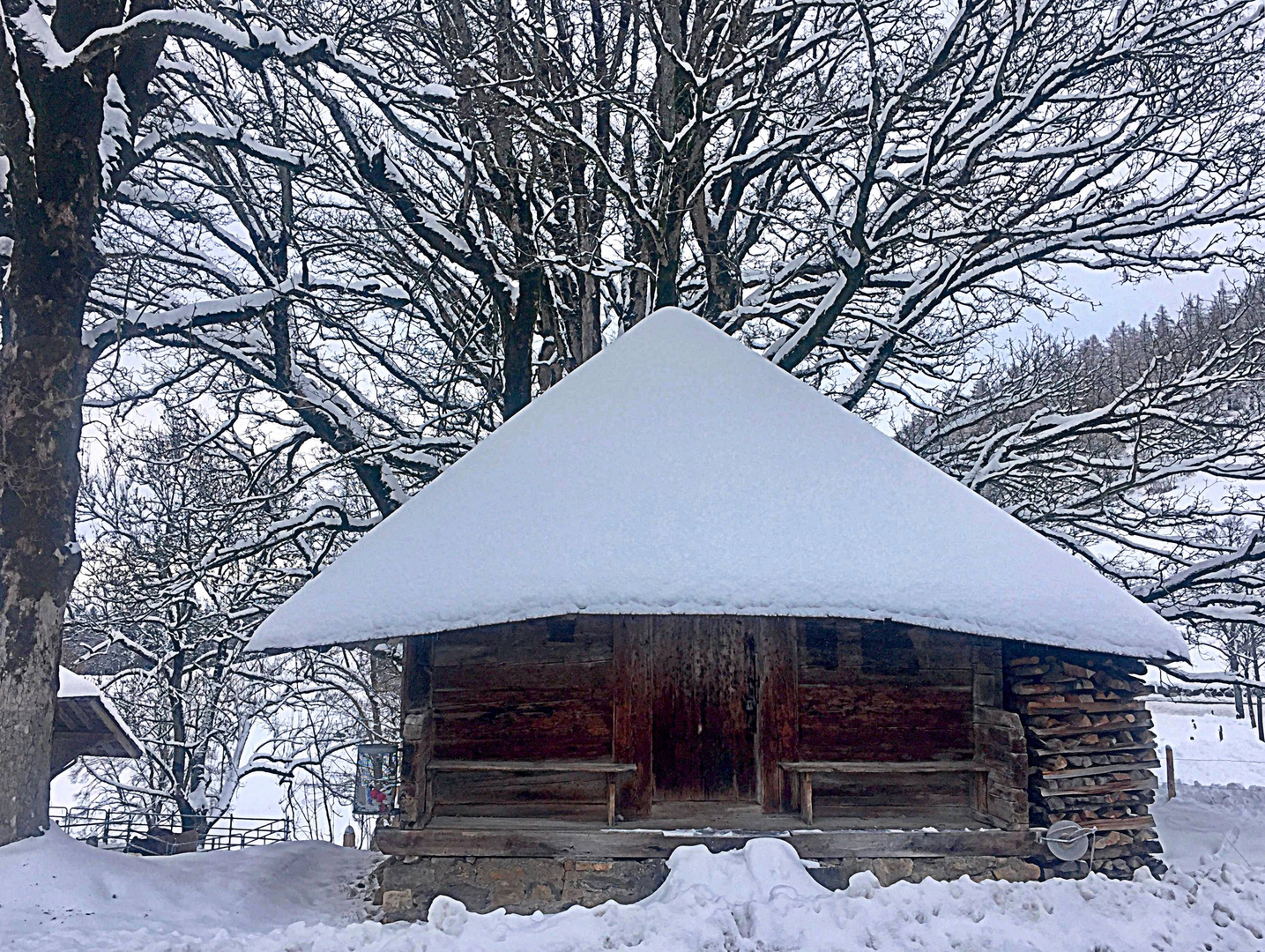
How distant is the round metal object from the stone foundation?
340 millimetres

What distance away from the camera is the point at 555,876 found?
7141 mm

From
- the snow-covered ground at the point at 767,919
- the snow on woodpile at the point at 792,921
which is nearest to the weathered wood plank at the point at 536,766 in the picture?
the snow-covered ground at the point at 767,919

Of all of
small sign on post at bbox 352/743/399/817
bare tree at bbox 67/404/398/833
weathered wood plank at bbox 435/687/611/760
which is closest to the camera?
weathered wood plank at bbox 435/687/611/760

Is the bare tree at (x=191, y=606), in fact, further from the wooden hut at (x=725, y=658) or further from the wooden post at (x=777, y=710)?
the wooden post at (x=777, y=710)

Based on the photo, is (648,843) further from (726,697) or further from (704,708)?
(726,697)

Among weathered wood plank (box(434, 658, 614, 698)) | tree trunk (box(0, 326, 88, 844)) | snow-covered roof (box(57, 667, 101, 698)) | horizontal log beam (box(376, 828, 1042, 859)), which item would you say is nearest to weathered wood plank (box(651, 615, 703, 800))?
weathered wood plank (box(434, 658, 614, 698))

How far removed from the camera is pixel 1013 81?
34.1 ft

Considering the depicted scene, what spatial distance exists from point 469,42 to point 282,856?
8.74 m

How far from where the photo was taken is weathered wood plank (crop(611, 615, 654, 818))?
24.3 ft

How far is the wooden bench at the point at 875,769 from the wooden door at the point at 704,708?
727mm

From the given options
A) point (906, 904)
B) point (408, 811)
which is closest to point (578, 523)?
point (408, 811)

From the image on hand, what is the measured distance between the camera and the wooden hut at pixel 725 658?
663 centimetres

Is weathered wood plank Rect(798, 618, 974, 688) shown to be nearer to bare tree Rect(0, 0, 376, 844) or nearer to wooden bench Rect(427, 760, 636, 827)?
wooden bench Rect(427, 760, 636, 827)

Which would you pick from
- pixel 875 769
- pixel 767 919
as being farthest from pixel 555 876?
pixel 767 919
